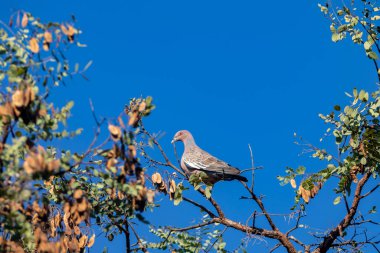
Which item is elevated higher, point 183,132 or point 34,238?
point 183,132

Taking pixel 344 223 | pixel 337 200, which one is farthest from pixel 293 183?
pixel 344 223

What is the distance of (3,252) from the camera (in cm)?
575

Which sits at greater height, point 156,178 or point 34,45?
point 156,178

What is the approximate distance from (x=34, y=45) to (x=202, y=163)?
7.78 meters

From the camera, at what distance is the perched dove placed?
12.3m

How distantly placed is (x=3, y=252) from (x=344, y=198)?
15.7 feet

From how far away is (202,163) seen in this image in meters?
13.4

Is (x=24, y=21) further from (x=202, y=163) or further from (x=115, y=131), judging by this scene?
(x=202, y=163)

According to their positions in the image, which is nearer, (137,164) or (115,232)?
Answer: (137,164)

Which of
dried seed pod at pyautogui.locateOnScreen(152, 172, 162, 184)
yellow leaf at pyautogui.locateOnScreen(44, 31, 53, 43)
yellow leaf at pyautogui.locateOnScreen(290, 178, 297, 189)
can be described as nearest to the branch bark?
yellow leaf at pyautogui.locateOnScreen(290, 178, 297, 189)

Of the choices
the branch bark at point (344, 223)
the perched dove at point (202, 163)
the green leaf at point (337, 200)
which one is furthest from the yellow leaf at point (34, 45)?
the perched dove at point (202, 163)

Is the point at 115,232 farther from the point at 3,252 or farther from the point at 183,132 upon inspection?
the point at 183,132

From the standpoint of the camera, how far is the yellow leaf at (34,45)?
5.87 meters

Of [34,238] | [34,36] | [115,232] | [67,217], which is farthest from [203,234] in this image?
[34,36]
